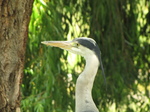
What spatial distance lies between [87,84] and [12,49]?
1.30 feet

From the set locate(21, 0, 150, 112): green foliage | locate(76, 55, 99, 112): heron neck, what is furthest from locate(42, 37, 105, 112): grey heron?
locate(21, 0, 150, 112): green foliage

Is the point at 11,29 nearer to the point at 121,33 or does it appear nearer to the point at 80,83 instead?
the point at 80,83

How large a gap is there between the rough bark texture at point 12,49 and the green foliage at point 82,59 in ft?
1.66

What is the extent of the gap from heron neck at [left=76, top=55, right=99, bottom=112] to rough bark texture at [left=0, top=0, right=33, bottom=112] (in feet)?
1.00

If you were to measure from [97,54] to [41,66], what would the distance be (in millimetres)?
796

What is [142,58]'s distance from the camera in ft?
11.7

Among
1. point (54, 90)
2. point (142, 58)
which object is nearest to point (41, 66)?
point (54, 90)

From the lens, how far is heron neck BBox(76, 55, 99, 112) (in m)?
1.97

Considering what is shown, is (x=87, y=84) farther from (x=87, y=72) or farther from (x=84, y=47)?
(x=84, y=47)

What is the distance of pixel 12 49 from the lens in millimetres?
2051

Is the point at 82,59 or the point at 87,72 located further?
the point at 82,59

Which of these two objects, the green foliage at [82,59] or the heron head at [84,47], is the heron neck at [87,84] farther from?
the green foliage at [82,59]

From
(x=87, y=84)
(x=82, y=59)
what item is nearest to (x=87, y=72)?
(x=87, y=84)

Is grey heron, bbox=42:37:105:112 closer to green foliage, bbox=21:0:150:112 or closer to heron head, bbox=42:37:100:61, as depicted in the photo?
heron head, bbox=42:37:100:61
